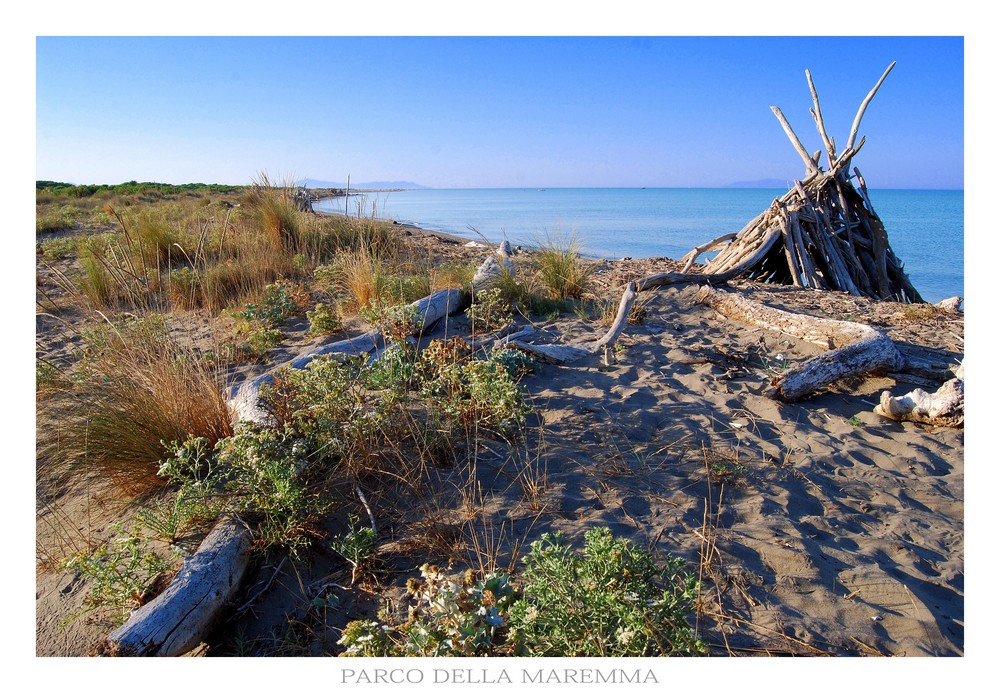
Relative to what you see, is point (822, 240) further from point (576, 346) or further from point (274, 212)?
point (274, 212)

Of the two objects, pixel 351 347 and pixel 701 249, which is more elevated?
pixel 701 249

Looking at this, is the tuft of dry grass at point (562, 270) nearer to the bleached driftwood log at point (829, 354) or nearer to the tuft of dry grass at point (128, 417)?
the bleached driftwood log at point (829, 354)

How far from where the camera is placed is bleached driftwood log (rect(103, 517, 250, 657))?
193cm

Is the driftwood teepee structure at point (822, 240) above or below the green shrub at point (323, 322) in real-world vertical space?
above

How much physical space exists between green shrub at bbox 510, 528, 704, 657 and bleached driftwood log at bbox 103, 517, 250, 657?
1.24 metres

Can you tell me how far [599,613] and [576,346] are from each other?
3.25m

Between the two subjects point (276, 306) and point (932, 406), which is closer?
point (932, 406)

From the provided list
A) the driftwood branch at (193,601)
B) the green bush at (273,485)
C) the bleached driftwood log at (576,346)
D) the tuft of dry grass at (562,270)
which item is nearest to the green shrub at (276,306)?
the bleached driftwood log at (576,346)

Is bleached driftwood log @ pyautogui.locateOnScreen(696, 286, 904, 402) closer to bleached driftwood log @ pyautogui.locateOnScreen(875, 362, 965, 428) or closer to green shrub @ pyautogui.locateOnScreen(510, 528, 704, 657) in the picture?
bleached driftwood log @ pyautogui.locateOnScreen(875, 362, 965, 428)

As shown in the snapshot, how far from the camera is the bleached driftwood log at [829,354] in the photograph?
388cm

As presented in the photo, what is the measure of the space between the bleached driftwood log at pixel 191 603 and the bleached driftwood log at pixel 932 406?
4.01m

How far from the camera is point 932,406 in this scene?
11.4ft

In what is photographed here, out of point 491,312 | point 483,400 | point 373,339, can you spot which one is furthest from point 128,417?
point 491,312
